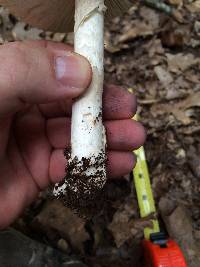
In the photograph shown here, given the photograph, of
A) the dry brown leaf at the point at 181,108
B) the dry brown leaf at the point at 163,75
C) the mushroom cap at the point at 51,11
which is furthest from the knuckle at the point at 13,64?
the dry brown leaf at the point at 163,75

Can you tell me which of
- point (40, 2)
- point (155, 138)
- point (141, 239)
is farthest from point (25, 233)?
point (40, 2)

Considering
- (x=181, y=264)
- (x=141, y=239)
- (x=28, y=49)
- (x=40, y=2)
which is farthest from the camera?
(x=141, y=239)

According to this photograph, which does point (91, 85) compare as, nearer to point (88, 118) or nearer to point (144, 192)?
point (88, 118)

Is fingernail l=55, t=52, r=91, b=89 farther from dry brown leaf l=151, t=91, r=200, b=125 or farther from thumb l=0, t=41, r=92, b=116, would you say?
dry brown leaf l=151, t=91, r=200, b=125

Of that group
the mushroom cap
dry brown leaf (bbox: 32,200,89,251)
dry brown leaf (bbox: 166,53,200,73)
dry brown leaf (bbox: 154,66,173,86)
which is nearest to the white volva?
the mushroom cap

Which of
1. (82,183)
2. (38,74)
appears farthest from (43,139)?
(38,74)

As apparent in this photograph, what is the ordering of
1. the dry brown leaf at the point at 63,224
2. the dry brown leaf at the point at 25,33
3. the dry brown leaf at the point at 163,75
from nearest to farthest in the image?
the dry brown leaf at the point at 63,224 → the dry brown leaf at the point at 163,75 → the dry brown leaf at the point at 25,33

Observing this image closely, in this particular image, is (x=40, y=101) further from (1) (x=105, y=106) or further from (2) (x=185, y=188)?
(2) (x=185, y=188)

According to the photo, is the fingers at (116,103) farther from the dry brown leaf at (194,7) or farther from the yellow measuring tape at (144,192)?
the dry brown leaf at (194,7)
